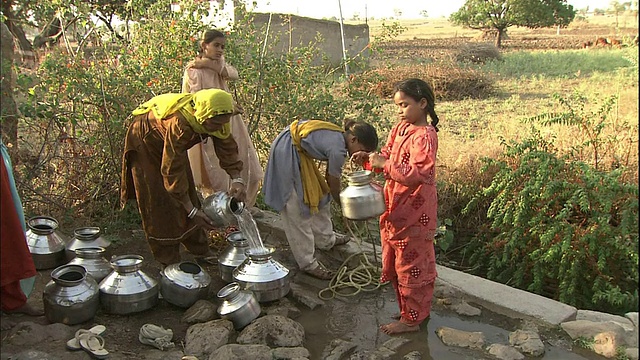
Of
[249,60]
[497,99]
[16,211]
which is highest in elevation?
[249,60]

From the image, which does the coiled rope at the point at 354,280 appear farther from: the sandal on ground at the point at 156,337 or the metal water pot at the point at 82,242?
the metal water pot at the point at 82,242

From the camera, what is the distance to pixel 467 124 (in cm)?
936

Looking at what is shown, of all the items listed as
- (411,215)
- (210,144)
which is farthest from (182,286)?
(210,144)

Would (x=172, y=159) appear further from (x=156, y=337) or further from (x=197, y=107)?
(x=156, y=337)

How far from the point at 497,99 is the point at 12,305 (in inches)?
417

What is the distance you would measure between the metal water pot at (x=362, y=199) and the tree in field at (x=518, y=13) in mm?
25547

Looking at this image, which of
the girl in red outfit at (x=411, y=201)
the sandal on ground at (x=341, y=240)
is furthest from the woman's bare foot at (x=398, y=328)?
the sandal on ground at (x=341, y=240)

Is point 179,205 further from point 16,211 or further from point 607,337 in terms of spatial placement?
point 607,337

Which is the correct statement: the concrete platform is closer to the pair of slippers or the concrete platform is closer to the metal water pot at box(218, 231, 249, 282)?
the metal water pot at box(218, 231, 249, 282)

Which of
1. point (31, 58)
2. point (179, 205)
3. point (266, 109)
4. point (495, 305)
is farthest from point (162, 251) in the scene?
point (31, 58)

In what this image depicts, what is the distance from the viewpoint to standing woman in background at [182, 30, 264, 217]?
4875 millimetres

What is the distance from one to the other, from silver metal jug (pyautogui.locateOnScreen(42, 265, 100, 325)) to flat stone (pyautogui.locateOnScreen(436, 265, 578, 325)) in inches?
93.9

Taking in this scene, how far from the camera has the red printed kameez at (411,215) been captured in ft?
10.5

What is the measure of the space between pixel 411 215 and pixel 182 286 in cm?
153
